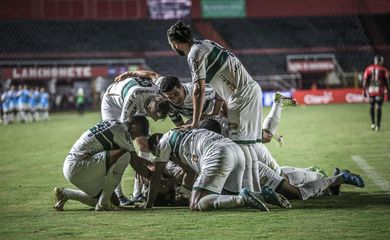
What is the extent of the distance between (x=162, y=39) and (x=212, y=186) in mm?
42881

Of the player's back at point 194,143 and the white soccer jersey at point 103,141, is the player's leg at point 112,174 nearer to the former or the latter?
the white soccer jersey at point 103,141

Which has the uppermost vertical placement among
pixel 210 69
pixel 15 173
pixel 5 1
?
pixel 5 1

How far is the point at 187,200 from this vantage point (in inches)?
376

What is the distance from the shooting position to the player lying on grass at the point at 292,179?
978 centimetres

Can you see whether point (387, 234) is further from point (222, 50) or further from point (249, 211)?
point (222, 50)

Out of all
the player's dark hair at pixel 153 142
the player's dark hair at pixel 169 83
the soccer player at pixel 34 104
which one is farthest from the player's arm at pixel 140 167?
the soccer player at pixel 34 104

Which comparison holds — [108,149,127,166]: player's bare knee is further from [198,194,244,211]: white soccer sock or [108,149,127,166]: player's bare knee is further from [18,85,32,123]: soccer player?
[18,85,32,123]: soccer player

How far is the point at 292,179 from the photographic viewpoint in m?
10.1

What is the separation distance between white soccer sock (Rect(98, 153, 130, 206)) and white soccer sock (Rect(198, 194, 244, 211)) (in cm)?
111

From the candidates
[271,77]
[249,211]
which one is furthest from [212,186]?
[271,77]

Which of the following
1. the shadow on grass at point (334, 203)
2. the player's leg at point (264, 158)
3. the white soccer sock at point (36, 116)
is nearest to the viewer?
the shadow on grass at point (334, 203)

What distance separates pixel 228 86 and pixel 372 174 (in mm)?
3905

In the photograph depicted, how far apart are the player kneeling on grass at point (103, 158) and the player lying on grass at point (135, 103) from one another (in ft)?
0.92

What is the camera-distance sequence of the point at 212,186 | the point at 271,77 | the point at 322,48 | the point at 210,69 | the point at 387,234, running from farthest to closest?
the point at 322,48 < the point at 271,77 < the point at 210,69 < the point at 212,186 < the point at 387,234
